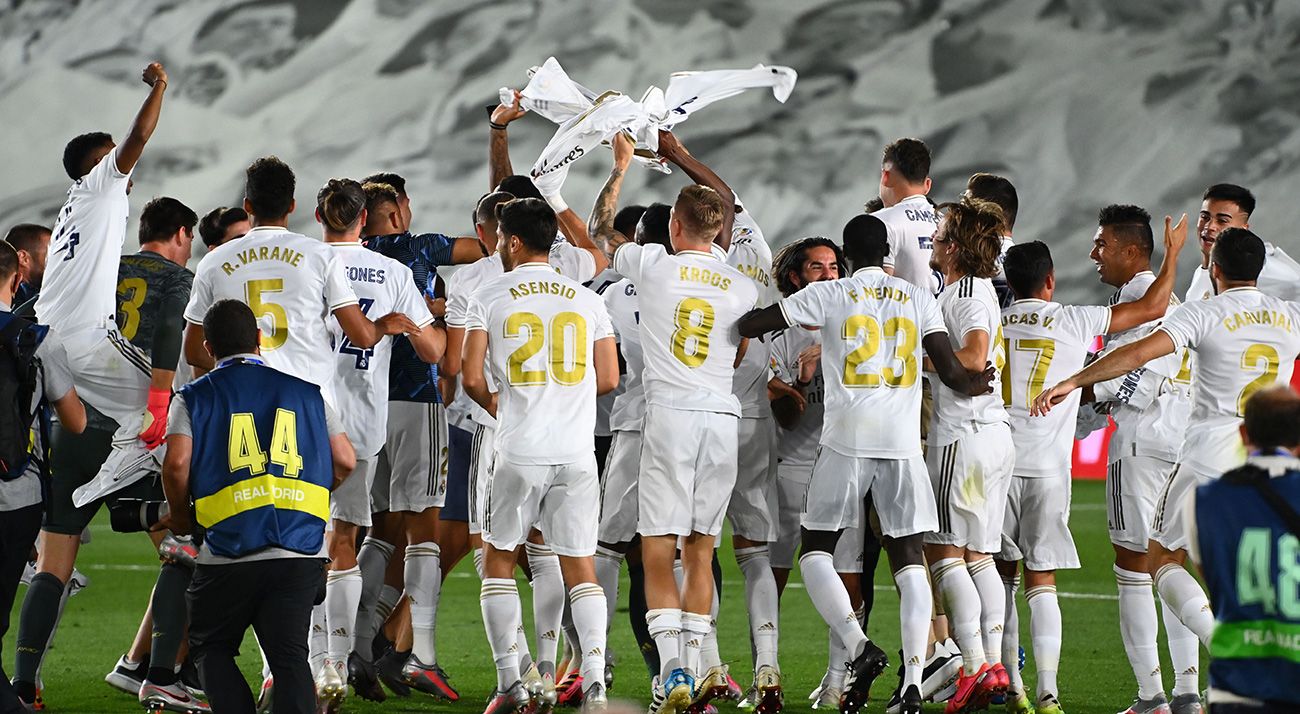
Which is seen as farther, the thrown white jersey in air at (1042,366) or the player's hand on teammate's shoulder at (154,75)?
the thrown white jersey in air at (1042,366)

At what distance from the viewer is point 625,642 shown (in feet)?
32.8

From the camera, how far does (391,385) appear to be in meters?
7.78

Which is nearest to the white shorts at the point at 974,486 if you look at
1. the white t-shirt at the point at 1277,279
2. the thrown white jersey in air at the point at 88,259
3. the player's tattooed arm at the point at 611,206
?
the white t-shirt at the point at 1277,279

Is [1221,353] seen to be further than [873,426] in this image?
No

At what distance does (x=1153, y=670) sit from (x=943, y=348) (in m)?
1.84

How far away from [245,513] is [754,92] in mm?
21407

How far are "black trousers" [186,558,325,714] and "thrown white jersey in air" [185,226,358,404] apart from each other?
1.47m

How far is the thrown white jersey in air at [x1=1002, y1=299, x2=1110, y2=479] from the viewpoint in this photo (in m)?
7.32

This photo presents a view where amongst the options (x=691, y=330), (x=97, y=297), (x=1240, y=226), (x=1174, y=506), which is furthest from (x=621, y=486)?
(x=1240, y=226)

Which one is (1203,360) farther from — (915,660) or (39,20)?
(39,20)

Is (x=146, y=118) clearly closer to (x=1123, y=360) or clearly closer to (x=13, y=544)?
(x=13, y=544)

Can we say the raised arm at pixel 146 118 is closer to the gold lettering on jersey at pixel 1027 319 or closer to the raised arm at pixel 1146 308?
the gold lettering on jersey at pixel 1027 319

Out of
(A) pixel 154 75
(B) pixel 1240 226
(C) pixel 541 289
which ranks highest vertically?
(A) pixel 154 75

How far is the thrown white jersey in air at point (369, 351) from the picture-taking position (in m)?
6.99
